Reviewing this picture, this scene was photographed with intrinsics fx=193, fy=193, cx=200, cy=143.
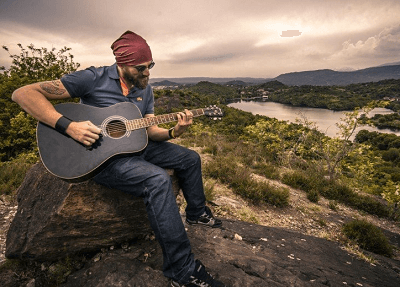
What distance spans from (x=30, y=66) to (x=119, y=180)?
42.5 feet

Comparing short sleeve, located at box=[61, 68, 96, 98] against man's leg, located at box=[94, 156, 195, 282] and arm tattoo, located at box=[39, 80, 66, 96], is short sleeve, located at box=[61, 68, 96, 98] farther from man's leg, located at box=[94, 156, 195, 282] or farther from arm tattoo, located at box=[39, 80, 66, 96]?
man's leg, located at box=[94, 156, 195, 282]

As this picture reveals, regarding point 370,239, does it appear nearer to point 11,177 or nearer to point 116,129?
point 116,129

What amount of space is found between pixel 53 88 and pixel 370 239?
6.26 meters

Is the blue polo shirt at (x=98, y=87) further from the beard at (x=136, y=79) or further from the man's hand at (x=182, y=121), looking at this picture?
the man's hand at (x=182, y=121)

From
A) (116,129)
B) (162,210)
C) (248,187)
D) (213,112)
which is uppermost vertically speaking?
(213,112)

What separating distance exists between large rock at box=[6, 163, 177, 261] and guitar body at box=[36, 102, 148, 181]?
1.44 feet

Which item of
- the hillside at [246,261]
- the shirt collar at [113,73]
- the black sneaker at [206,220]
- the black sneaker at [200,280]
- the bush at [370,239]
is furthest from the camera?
the bush at [370,239]

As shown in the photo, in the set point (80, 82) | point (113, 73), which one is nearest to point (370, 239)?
point (113, 73)

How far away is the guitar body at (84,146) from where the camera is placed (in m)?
2.10

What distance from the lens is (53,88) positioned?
7.47 feet

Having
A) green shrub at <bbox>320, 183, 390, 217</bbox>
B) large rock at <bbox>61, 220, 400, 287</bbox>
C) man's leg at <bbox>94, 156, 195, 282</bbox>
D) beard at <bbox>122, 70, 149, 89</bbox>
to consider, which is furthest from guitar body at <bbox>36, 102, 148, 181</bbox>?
green shrub at <bbox>320, 183, 390, 217</bbox>

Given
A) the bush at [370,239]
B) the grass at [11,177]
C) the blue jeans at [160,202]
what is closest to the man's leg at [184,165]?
the blue jeans at [160,202]

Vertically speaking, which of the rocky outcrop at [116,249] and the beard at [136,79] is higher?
the beard at [136,79]

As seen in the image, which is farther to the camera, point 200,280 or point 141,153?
point 141,153
